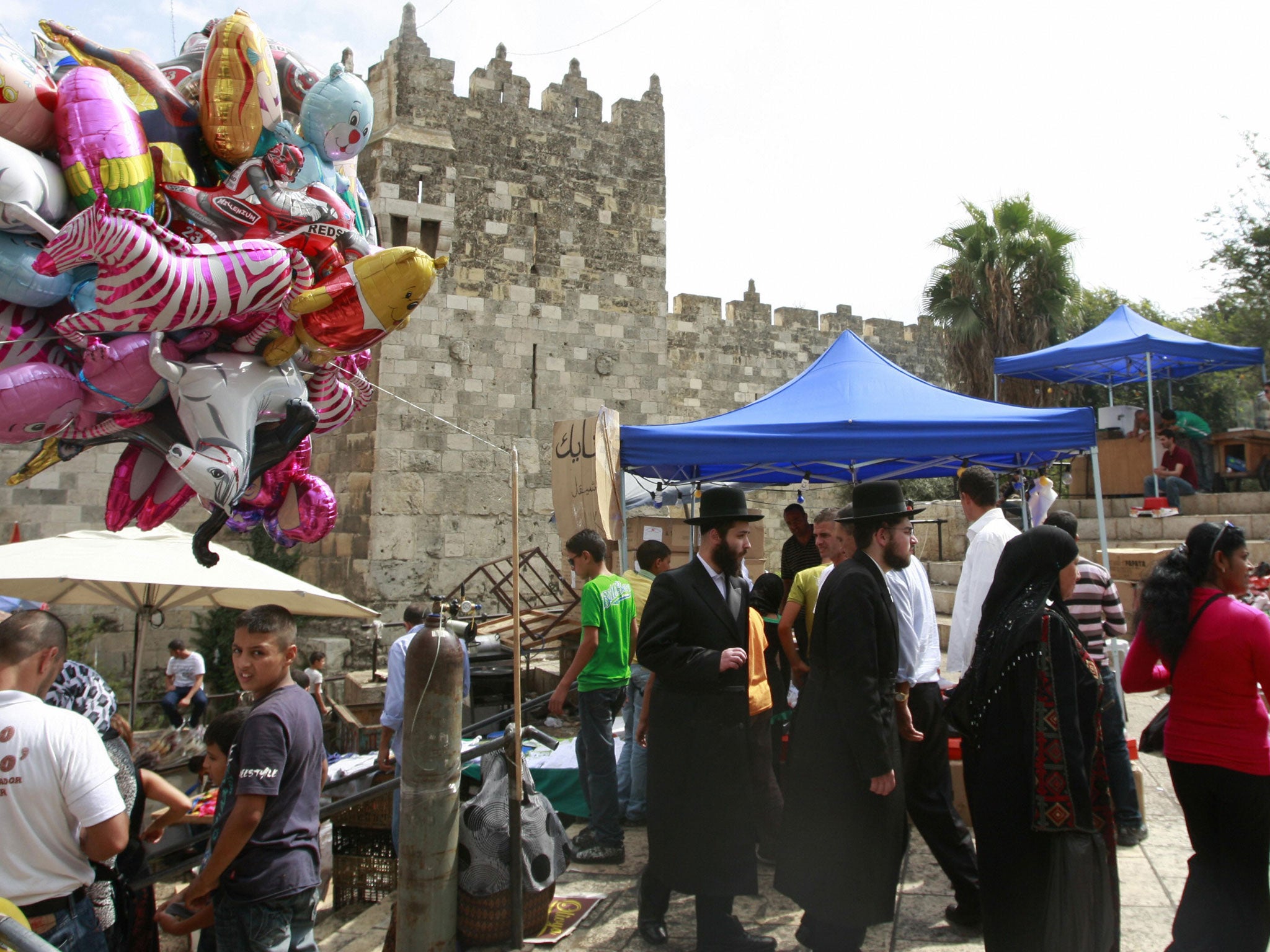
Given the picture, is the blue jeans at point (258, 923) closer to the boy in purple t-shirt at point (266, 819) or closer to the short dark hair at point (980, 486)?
the boy in purple t-shirt at point (266, 819)

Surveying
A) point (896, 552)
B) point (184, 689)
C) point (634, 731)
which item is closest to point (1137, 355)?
point (634, 731)

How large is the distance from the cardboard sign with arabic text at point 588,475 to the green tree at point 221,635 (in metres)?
6.15

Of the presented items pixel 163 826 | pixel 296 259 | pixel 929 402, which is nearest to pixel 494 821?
pixel 163 826

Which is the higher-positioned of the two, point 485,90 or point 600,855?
point 485,90

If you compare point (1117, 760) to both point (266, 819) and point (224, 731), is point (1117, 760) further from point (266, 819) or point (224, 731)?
point (224, 731)

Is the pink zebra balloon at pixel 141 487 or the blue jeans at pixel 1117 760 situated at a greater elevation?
the pink zebra balloon at pixel 141 487

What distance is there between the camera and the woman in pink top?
2.86 meters

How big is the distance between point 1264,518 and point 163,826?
10531 mm

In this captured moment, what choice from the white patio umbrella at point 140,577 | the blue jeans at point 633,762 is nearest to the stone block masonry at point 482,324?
the white patio umbrella at point 140,577

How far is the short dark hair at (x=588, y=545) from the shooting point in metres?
4.78

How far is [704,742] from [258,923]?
5.20 feet

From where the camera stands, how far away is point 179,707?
9.41m

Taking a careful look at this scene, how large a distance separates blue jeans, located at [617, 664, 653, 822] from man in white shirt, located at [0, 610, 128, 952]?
117 inches

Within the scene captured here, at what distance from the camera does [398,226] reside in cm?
1140
